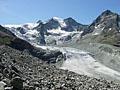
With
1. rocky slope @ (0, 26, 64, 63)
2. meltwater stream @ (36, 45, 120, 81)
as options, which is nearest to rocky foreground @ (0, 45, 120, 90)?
meltwater stream @ (36, 45, 120, 81)

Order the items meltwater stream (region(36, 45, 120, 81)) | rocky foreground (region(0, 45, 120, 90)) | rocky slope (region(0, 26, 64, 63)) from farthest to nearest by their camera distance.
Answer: rocky slope (region(0, 26, 64, 63)), meltwater stream (region(36, 45, 120, 81)), rocky foreground (region(0, 45, 120, 90))

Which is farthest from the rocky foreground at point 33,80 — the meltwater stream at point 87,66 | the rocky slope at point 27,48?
the rocky slope at point 27,48

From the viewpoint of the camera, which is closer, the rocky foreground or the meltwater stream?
the rocky foreground

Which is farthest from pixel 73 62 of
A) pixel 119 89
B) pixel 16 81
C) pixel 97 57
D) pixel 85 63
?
pixel 16 81

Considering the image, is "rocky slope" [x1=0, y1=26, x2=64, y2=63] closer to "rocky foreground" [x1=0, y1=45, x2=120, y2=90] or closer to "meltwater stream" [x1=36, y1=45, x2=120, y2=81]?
"meltwater stream" [x1=36, y1=45, x2=120, y2=81]

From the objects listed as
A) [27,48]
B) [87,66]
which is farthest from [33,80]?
[27,48]

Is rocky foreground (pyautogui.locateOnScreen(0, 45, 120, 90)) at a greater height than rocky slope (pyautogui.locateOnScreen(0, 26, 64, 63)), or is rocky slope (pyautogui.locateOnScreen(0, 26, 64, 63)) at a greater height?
rocky slope (pyautogui.locateOnScreen(0, 26, 64, 63))

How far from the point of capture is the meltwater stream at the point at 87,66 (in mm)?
104838

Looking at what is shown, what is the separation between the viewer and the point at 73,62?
13588 cm

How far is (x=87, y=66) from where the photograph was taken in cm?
12550

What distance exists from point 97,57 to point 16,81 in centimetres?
12435

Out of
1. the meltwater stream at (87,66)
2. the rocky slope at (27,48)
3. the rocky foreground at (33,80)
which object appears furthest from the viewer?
the rocky slope at (27,48)

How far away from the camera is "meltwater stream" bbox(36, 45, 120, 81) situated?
104838 millimetres

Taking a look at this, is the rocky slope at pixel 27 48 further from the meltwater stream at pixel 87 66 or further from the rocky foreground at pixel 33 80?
the rocky foreground at pixel 33 80
